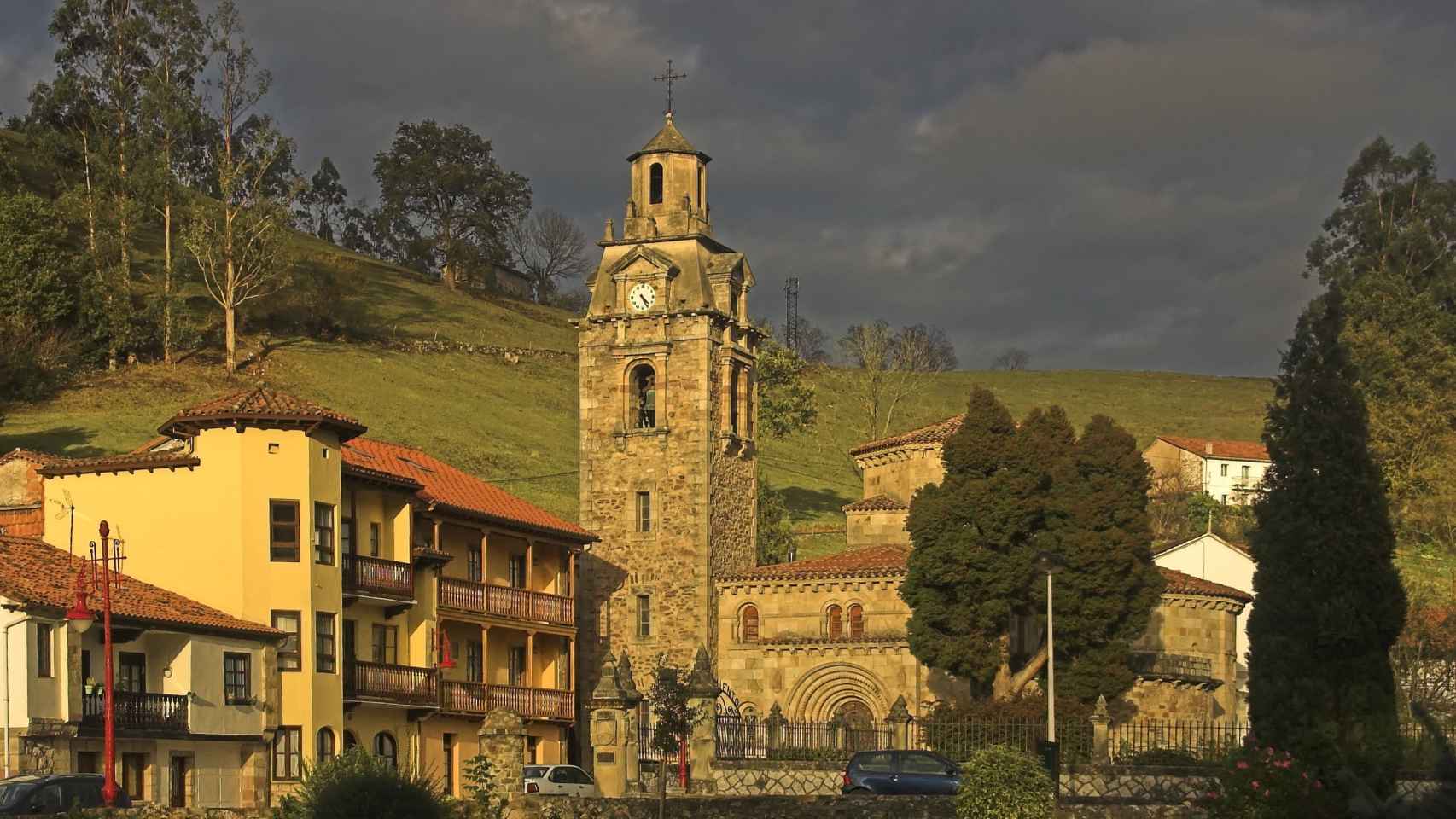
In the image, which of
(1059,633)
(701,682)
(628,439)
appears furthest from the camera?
(628,439)

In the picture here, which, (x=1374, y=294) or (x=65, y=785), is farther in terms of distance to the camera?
(x=1374, y=294)

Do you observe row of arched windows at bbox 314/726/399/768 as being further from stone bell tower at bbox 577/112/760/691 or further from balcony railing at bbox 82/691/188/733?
stone bell tower at bbox 577/112/760/691

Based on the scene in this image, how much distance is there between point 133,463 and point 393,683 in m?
9.06

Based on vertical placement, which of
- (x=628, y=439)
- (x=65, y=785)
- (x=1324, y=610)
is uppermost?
(x=628, y=439)

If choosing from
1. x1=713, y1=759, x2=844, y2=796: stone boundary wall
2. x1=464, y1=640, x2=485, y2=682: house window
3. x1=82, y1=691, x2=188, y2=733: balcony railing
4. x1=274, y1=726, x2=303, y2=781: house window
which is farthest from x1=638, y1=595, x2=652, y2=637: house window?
x1=82, y1=691, x2=188, y2=733: balcony railing

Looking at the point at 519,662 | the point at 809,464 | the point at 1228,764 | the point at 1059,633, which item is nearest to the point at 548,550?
the point at 519,662

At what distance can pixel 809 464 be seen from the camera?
117 metres

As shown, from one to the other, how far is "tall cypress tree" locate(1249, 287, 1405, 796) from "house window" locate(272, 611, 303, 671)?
23.0 metres

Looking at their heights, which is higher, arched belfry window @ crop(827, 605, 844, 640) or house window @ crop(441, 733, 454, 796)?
arched belfry window @ crop(827, 605, 844, 640)

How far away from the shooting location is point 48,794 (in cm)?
3388

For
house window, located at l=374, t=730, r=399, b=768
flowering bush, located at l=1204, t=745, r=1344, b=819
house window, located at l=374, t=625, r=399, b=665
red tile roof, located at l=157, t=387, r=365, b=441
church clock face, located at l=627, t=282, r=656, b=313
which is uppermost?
church clock face, located at l=627, t=282, r=656, b=313

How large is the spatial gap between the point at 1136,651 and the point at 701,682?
63.1 feet

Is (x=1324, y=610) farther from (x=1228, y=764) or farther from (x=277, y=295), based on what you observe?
(x=277, y=295)

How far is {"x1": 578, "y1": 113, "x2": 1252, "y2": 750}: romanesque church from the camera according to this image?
6656cm
